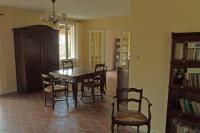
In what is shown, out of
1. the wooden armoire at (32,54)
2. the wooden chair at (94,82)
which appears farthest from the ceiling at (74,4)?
the wooden chair at (94,82)

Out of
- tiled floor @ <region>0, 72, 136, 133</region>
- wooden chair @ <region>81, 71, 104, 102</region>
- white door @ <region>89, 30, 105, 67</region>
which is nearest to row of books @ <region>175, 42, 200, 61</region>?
tiled floor @ <region>0, 72, 136, 133</region>

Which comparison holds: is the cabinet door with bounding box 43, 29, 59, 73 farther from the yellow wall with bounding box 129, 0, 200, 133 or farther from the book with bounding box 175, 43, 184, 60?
the book with bounding box 175, 43, 184, 60

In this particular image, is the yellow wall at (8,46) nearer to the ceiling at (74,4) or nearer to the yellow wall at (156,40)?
the ceiling at (74,4)

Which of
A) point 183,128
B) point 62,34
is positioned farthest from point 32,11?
point 183,128

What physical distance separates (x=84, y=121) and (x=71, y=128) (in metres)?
0.39

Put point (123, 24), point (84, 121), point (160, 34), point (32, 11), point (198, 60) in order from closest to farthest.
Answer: point (198, 60)
point (160, 34)
point (84, 121)
point (32, 11)
point (123, 24)

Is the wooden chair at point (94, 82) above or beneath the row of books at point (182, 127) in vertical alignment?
above

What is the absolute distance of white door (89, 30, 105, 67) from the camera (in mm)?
8970

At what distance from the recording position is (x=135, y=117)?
9.43ft

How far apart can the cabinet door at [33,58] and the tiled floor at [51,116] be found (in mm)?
654

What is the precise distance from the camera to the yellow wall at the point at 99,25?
788cm

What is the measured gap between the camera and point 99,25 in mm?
8781

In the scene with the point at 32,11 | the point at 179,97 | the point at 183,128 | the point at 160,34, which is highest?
the point at 32,11

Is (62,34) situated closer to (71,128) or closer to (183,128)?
(71,128)
